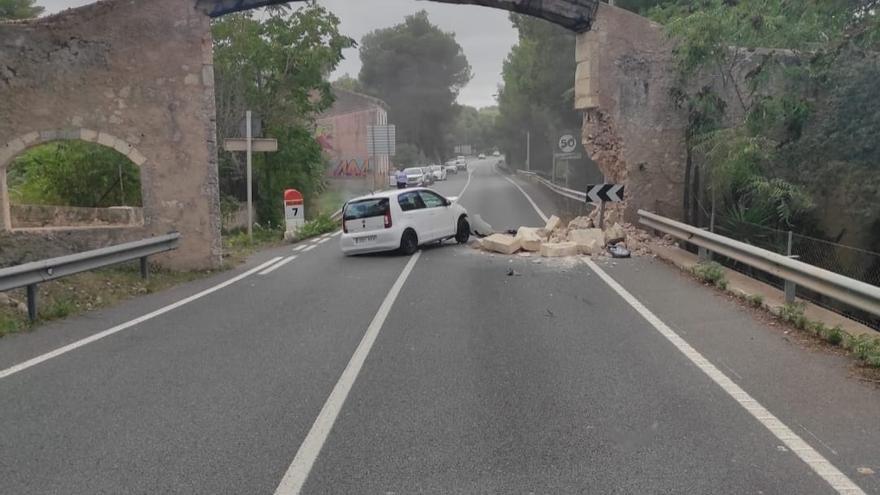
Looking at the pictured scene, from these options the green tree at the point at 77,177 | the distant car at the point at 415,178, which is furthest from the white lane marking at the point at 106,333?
the distant car at the point at 415,178

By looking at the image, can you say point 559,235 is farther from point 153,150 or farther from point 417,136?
point 417,136

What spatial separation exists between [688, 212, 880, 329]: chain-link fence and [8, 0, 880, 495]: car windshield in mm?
68

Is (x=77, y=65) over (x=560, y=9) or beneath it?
beneath

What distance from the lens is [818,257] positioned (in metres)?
12.1

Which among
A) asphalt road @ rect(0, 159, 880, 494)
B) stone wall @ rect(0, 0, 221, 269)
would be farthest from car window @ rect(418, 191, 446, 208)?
asphalt road @ rect(0, 159, 880, 494)

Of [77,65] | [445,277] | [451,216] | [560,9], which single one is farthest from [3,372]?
[560,9]

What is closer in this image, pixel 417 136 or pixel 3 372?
pixel 3 372

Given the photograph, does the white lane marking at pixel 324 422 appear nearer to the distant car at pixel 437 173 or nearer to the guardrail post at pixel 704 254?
the guardrail post at pixel 704 254

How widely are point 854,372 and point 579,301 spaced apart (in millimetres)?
4028

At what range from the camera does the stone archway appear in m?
12.6

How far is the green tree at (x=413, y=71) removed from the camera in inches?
3226

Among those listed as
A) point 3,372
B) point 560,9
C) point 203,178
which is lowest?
point 3,372

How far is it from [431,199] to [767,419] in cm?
1233

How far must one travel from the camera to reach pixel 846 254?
12086mm
